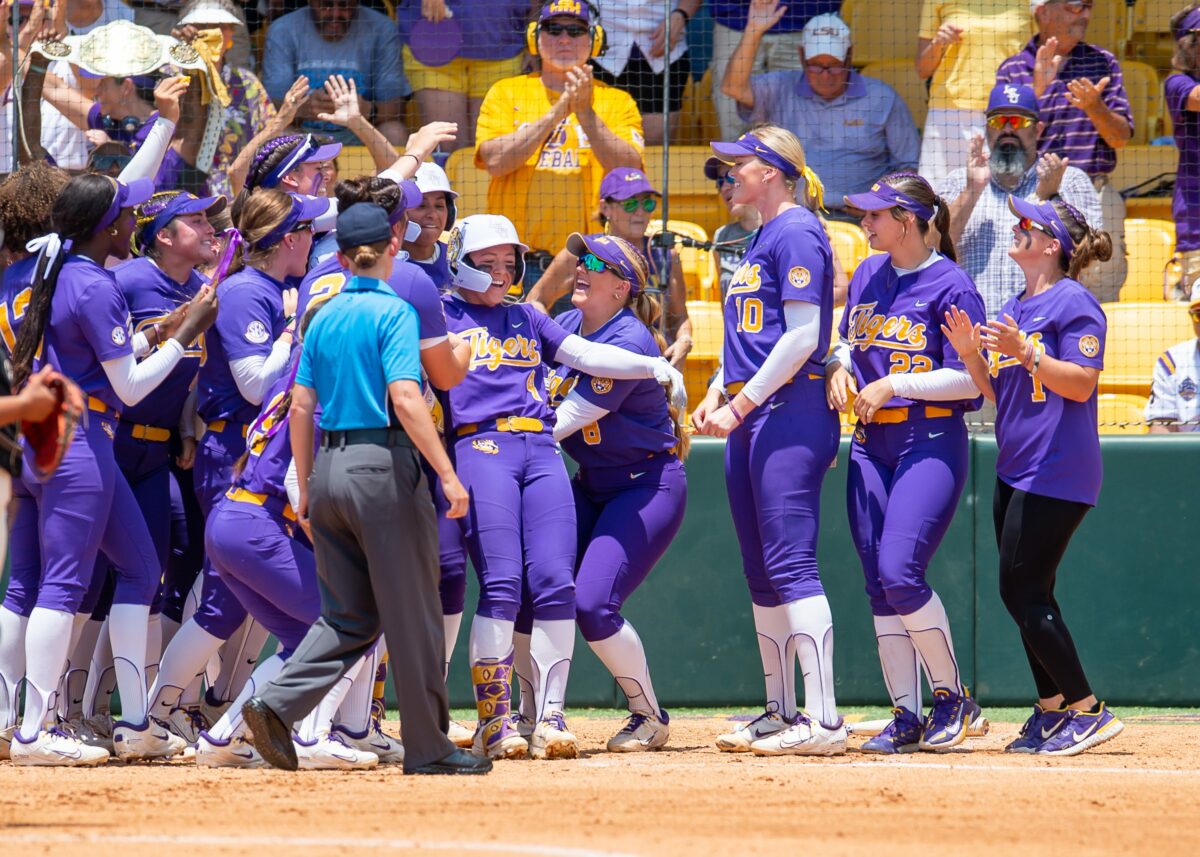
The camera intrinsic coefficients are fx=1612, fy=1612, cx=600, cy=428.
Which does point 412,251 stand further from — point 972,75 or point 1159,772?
point 972,75

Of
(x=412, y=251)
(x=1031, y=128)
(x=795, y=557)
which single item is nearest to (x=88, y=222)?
(x=412, y=251)

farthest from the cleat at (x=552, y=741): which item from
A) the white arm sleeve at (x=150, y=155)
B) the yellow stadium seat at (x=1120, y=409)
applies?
the yellow stadium seat at (x=1120, y=409)

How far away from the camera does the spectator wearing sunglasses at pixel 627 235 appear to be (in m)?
8.03

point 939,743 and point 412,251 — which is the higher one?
point 412,251

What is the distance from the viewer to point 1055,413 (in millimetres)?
6270

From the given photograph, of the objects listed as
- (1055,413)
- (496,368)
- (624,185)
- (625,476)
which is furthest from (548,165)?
(1055,413)

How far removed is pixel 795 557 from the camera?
6.16 metres

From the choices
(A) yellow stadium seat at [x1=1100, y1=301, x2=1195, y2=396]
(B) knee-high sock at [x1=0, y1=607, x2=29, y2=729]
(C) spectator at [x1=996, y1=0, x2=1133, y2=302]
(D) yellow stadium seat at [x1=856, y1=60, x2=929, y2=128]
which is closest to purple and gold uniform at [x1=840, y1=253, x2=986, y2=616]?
(A) yellow stadium seat at [x1=1100, y1=301, x2=1195, y2=396]

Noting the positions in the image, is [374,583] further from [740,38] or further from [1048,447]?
[740,38]

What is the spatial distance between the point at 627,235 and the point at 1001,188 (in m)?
2.50

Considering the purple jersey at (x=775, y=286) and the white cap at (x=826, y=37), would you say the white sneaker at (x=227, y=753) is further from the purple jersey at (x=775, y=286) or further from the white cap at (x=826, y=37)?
the white cap at (x=826, y=37)

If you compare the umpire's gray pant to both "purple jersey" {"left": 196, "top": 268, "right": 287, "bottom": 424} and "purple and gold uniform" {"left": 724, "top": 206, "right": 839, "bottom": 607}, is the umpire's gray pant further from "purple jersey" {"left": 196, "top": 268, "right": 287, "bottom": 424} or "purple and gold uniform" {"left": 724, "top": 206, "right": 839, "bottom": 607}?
"purple and gold uniform" {"left": 724, "top": 206, "right": 839, "bottom": 607}

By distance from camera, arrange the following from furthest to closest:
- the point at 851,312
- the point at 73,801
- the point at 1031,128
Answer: the point at 1031,128
the point at 851,312
the point at 73,801

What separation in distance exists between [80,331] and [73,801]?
1831mm
